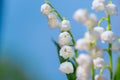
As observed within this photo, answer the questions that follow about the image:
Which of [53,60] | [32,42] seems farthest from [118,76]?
[32,42]

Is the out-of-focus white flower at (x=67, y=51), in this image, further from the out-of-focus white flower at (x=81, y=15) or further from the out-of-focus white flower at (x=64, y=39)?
the out-of-focus white flower at (x=81, y=15)

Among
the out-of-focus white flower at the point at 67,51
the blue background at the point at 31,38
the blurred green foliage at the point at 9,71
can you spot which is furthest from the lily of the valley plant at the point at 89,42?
the blurred green foliage at the point at 9,71

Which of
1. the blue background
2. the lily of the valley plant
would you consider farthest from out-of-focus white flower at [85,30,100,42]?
the blue background

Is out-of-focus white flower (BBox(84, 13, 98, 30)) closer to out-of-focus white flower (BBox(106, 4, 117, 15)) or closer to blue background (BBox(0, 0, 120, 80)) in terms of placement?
out-of-focus white flower (BBox(106, 4, 117, 15))

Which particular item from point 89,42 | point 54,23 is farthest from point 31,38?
point 89,42

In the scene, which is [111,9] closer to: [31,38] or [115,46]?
[115,46]
